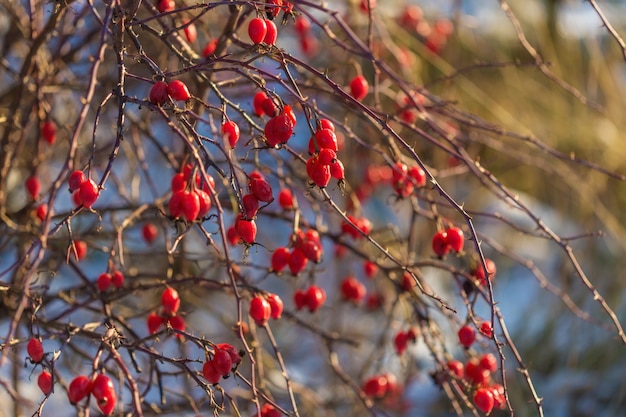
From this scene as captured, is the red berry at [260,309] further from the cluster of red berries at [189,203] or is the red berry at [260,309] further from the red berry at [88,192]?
the red berry at [88,192]

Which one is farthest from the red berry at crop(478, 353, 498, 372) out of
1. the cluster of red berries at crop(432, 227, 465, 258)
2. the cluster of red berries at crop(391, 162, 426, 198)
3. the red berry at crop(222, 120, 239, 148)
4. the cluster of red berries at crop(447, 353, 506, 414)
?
the red berry at crop(222, 120, 239, 148)

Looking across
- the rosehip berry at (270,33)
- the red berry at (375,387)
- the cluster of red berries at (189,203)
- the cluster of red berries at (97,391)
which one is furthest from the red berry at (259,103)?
the red berry at (375,387)

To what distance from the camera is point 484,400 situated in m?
1.26

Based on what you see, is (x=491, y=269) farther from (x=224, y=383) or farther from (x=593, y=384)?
(x=224, y=383)

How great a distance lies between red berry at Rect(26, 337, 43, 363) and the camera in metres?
1.06

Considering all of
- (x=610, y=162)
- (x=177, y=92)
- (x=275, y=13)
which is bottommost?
(x=177, y=92)

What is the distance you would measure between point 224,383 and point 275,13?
9.18ft

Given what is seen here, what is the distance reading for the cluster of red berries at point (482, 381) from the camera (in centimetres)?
127

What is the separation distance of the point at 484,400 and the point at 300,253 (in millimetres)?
387

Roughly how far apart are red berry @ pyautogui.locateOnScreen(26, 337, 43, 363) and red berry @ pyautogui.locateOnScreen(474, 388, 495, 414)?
0.69 metres

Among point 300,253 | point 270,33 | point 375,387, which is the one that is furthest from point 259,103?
point 375,387

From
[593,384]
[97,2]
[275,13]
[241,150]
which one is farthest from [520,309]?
[275,13]

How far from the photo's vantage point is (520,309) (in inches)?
121

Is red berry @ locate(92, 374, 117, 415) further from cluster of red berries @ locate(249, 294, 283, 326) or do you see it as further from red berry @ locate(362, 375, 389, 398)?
red berry @ locate(362, 375, 389, 398)
